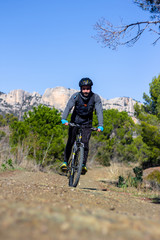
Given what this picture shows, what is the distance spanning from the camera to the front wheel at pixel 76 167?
5.63 m

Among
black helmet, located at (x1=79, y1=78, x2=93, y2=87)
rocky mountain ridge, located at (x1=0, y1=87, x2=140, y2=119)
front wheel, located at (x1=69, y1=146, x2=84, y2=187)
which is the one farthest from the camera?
rocky mountain ridge, located at (x1=0, y1=87, x2=140, y2=119)

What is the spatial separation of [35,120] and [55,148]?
204 cm

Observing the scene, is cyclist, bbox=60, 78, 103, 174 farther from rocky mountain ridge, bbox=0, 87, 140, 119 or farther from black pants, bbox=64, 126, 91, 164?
rocky mountain ridge, bbox=0, 87, 140, 119

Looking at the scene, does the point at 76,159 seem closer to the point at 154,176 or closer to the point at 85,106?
the point at 85,106

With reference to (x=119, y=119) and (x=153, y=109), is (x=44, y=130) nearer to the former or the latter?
(x=153, y=109)

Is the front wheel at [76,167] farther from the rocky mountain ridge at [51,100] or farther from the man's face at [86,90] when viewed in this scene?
the rocky mountain ridge at [51,100]

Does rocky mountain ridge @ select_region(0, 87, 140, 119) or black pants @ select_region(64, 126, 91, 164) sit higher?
rocky mountain ridge @ select_region(0, 87, 140, 119)

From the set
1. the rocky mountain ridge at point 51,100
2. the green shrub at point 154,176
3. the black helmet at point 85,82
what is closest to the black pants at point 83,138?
the black helmet at point 85,82

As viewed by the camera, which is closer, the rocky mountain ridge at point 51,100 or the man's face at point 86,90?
the man's face at point 86,90

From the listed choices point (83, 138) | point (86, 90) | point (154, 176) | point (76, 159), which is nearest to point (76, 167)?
point (76, 159)

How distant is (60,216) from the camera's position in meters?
1.70

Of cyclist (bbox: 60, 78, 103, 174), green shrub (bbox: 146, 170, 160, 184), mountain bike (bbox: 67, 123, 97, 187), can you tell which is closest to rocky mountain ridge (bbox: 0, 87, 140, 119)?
green shrub (bbox: 146, 170, 160, 184)

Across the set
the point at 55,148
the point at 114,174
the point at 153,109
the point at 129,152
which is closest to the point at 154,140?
the point at 114,174

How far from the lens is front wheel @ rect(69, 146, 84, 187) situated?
5.63 m
